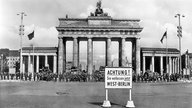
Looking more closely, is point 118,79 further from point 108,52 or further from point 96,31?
point 108,52

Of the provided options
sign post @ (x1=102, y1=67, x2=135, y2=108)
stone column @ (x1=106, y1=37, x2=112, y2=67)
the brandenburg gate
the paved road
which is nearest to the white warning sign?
sign post @ (x1=102, y1=67, x2=135, y2=108)

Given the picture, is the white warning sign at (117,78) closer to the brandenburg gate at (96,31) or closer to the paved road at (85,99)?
the paved road at (85,99)

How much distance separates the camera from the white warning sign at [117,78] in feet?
58.0

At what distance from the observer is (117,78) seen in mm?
17734

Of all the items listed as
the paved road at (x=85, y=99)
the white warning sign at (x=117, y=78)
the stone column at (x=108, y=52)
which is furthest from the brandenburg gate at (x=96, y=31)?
the white warning sign at (x=117, y=78)

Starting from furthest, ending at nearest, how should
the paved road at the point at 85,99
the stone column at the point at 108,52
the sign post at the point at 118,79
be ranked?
the stone column at the point at 108,52 < the sign post at the point at 118,79 < the paved road at the point at 85,99

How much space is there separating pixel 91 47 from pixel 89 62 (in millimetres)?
4501

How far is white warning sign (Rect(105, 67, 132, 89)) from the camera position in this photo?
58.0 ft

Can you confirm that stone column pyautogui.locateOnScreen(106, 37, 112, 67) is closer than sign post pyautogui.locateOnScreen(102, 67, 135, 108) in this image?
No

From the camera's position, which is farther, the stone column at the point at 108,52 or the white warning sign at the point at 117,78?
the stone column at the point at 108,52

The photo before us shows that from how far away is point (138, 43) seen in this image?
101 meters

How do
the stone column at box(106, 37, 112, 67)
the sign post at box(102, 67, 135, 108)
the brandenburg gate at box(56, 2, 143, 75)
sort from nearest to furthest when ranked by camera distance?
the sign post at box(102, 67, 135, 108) < the brandenburg gate at box(56, 2, 143, 75) < the stone column at box(106, 37, 112, 67)

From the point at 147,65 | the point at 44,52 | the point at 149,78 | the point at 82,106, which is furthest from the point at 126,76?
the point at 147,65

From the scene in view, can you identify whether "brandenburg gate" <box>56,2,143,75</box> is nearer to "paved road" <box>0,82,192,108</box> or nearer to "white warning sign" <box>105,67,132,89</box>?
"paved road" <box>0,82,192,108</box>
